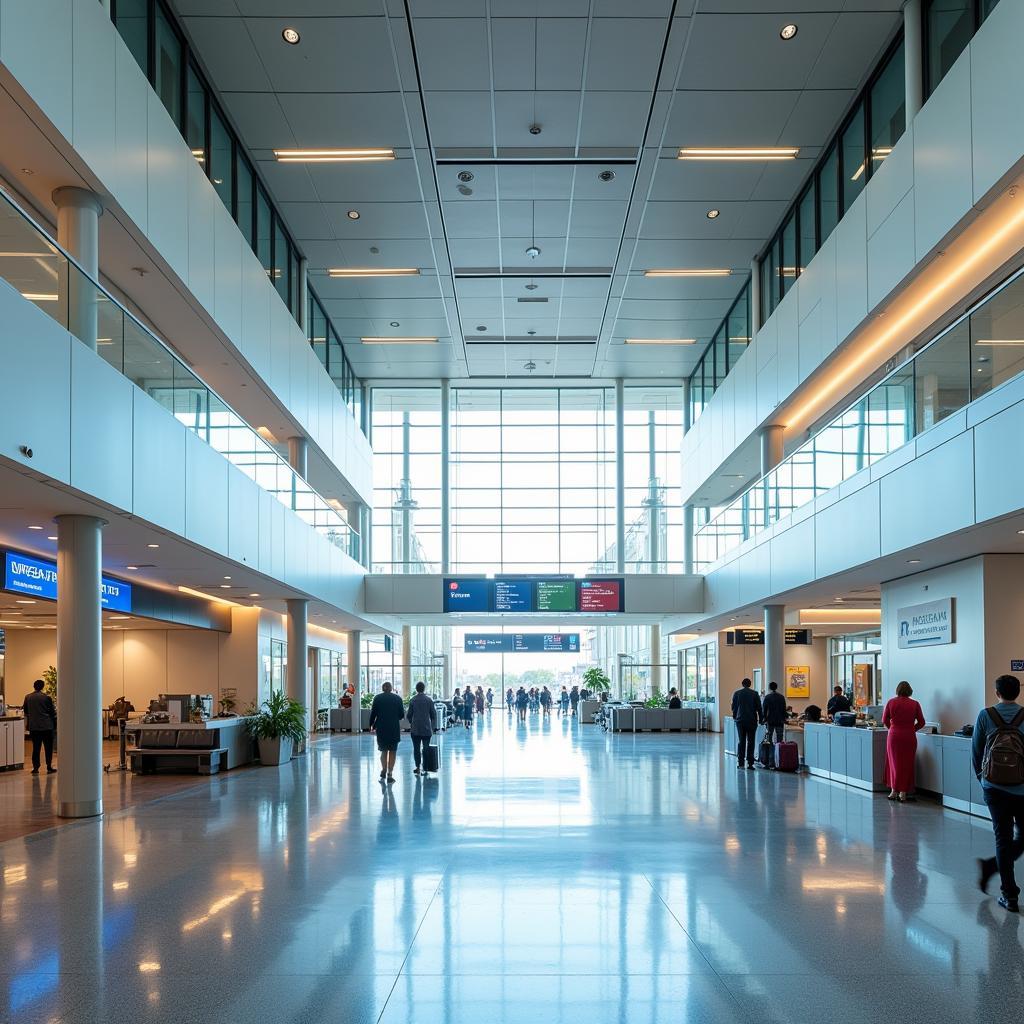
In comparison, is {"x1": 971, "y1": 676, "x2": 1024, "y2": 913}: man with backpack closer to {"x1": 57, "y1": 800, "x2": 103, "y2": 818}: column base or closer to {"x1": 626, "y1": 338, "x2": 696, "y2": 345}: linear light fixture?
{"x1": 57, "y1": 800, "x2": 103, "y2": 818}: column base

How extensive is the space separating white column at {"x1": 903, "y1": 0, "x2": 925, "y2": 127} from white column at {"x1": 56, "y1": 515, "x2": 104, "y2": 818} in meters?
11.8

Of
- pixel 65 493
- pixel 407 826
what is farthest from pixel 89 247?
pixel 407 826

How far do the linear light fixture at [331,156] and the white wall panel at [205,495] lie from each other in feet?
19.5

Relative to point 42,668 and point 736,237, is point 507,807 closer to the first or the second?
point 736,237

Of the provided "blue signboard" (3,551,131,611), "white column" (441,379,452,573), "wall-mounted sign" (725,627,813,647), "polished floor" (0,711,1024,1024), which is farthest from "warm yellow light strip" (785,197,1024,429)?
"white column" (441,379,452,573)

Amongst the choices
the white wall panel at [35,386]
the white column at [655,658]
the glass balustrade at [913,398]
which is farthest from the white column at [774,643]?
the white column at [655,658]

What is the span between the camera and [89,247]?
12.5 meters

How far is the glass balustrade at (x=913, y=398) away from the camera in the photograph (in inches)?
427

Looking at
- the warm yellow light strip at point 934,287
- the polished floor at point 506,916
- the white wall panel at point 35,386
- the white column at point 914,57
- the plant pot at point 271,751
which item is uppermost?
the white column at point 914,57

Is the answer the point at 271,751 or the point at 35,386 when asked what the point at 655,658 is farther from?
the point at 35,386

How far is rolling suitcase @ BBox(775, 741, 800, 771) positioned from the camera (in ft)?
66.2

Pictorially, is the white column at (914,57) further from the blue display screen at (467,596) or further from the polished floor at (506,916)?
the blue display screen at (467,596)

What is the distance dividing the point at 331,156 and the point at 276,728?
10.8 meters

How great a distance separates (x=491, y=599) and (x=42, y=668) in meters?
12.5
